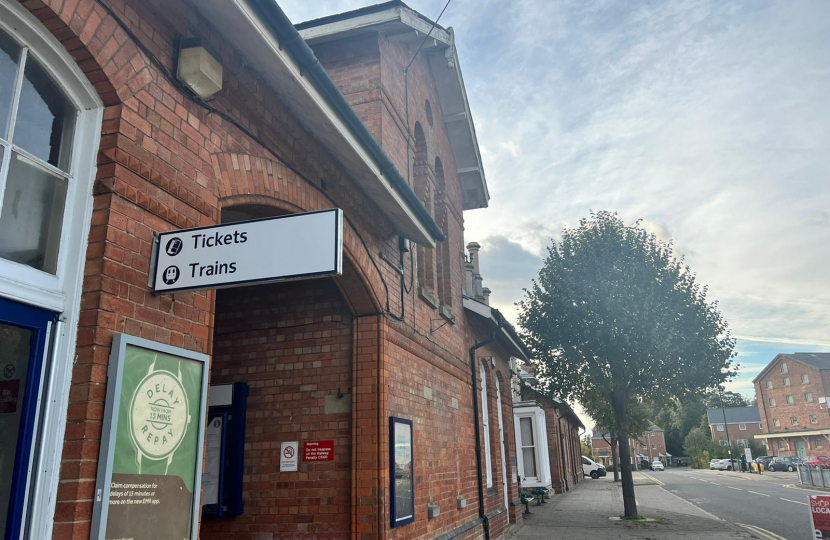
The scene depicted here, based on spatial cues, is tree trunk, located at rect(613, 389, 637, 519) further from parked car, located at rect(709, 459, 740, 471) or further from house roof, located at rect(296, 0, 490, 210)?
parked car, located at rect(709, 459, 740, 471)

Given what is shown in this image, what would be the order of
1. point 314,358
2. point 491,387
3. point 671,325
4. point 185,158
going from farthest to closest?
point 671,325
point 491,387
point 314,358
point 185,158

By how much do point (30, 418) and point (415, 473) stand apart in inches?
204

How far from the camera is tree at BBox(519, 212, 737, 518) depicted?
52.6 ft

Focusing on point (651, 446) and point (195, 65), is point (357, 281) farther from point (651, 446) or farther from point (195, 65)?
point (651, 446)

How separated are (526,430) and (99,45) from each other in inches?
750

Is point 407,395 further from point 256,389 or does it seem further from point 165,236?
point 165,236

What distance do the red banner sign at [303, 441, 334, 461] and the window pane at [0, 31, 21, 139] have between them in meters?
4.46

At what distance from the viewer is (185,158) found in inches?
140

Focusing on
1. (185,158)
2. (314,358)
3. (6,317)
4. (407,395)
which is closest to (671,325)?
(407,395)

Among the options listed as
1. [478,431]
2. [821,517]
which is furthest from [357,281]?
[821,517]

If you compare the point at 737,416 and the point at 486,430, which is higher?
the point at 737,416

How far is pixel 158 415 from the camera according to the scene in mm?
3029

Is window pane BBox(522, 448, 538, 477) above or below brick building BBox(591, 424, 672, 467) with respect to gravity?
above

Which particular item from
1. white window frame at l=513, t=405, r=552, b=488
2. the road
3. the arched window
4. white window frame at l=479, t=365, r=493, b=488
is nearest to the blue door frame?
the arched window
